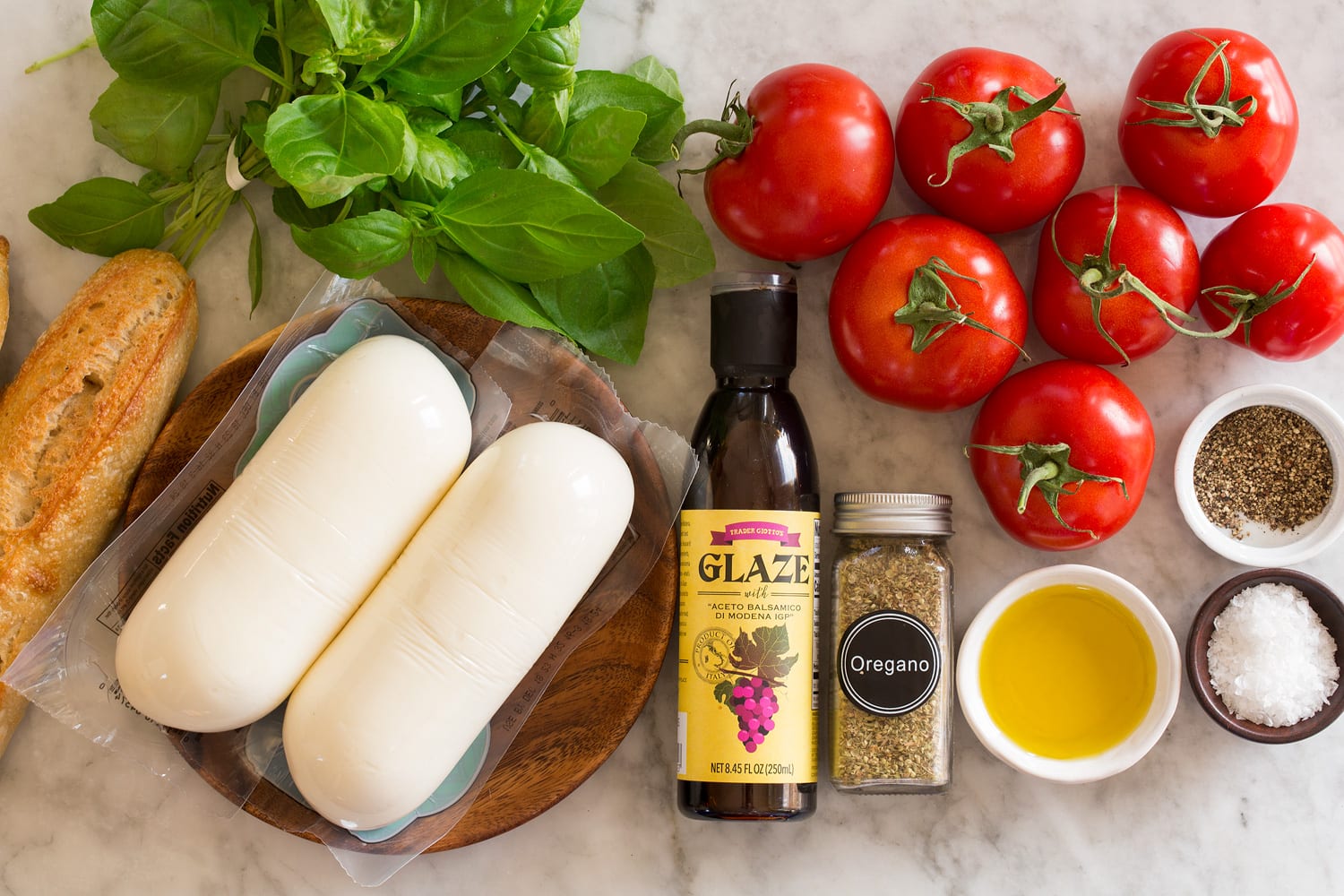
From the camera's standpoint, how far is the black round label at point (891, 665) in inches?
40.2

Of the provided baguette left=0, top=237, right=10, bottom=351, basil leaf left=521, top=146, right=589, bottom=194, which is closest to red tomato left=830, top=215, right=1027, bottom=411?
basil leaf left=521, top=146, right=589, bottom=194

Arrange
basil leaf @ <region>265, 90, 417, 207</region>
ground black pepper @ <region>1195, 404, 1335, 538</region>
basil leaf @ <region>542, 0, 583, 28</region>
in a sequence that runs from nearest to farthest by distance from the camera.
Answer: basil leaf @ <region>265, 90, 417, 207</region> → basil leaf @ <region>542, 0, 583, 28</region> → ground black pepper @ <region>1195, 404, 1335, 538</region>

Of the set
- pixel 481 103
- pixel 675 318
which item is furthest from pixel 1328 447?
pixel 481 103

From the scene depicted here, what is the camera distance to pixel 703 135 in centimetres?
114

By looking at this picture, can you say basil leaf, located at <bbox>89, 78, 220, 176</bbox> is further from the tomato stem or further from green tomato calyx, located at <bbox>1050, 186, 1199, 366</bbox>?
green tomato calyx, located at <bbox>1050, 186, 1199, 366</bbox>

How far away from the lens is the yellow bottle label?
3.29ft

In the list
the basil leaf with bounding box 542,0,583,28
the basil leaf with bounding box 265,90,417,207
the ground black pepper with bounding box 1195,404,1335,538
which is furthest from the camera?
the ground black pepper with bounding box 1195,404,1335,538

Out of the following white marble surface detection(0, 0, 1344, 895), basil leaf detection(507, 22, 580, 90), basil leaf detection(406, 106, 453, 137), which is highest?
basil leaf detection(507, 22, 580, 90)

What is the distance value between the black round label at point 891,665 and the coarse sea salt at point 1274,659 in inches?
13.0

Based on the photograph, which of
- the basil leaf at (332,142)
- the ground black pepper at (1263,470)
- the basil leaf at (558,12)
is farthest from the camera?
the ground black pepper at (1263,470)

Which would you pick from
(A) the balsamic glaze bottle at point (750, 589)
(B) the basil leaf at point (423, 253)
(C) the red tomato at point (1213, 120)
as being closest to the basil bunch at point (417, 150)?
(B) the basil leaf at point (423, 253)

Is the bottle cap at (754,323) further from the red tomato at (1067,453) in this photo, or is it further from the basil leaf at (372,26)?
the basil leaf at (372,26)

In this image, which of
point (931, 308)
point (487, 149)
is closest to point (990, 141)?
point (931, 308)

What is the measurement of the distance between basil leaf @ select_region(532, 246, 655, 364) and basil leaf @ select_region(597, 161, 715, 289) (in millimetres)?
22
